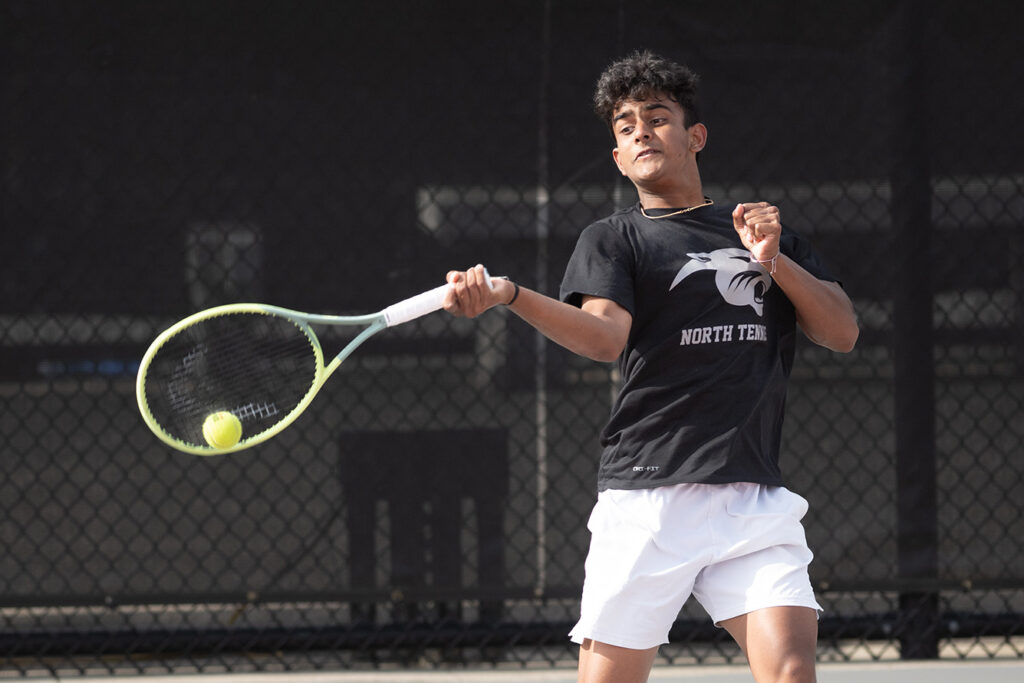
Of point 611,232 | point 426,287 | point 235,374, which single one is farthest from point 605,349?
point 426,287

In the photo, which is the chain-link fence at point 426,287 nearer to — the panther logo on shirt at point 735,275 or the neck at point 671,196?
the neck at point 671,196

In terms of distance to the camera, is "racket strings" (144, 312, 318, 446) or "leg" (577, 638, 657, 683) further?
"racket strings" (144, 312, 318, 446)

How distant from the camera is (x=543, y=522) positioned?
3.35 m

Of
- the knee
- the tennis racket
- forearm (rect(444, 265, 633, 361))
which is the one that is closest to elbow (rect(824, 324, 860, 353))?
forearm (rect(444, 265, 633, 361))

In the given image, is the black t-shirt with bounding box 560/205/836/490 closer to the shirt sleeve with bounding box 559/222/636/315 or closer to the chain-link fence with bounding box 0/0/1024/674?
the shirt sleeve with bounding box 559/222/636/315

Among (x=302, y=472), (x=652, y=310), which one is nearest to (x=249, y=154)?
(x=302, y=472)

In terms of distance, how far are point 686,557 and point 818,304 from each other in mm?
521

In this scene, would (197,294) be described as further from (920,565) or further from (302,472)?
(920,565)

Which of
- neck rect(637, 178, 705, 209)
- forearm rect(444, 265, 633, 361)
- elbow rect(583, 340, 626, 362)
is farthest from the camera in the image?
neck rect(637, 178, 705, 209)

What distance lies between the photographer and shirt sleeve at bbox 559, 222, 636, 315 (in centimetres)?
214

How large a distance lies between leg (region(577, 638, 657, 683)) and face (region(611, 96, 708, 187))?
2.88 ft

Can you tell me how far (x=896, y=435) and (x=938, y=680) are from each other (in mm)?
695

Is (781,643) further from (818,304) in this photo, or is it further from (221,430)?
(221,430)

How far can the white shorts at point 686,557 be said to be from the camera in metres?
2.11
